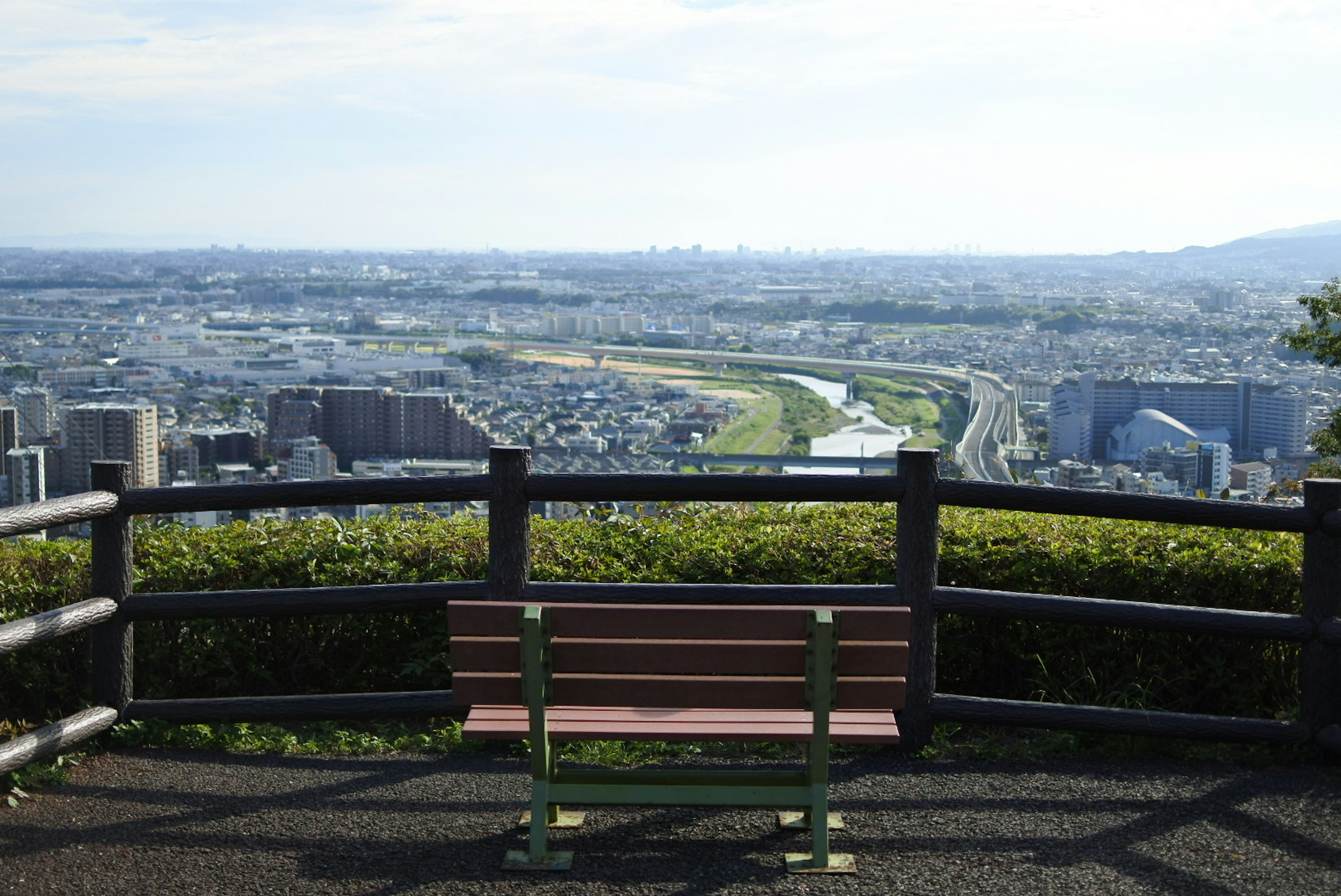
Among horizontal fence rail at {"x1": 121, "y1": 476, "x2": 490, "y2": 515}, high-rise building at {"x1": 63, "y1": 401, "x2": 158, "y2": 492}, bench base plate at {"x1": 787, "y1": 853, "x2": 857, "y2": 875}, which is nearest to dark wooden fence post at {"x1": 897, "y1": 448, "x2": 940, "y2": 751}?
bench base plate at {"x1": 787, "y1": 853, "x2": 857, "y2": 875}

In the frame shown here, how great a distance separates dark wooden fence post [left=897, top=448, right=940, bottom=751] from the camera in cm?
493

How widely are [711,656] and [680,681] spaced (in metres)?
0.13

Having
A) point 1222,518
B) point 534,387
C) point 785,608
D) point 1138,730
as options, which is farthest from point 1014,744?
point 534,387

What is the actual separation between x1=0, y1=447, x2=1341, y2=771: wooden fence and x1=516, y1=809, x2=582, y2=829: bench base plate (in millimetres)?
923

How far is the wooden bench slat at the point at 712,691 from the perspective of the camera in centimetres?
376

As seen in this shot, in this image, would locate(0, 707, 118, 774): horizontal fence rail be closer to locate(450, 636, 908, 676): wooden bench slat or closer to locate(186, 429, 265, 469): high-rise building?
locate(450, 636, 908, 676): wooden bench slat

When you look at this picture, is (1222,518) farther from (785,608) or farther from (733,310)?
(733,310)

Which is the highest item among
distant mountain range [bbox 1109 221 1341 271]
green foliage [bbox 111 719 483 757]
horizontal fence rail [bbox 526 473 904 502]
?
→ distant mountain range [bbox 1109 221 1341 271]

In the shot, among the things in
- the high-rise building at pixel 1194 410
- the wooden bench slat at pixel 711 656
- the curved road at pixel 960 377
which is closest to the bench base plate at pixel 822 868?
the wooden bench slat at pixel 711 656

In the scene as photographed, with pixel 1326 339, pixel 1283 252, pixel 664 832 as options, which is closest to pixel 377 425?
pixel 1326 339

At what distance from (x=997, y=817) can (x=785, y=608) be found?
1.24 meters

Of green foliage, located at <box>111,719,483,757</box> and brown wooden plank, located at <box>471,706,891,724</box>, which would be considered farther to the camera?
green foliage, located at <box>111,719,483,757</box>

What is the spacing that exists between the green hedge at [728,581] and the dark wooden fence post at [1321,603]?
0.40 metres

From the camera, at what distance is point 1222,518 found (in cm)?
482
